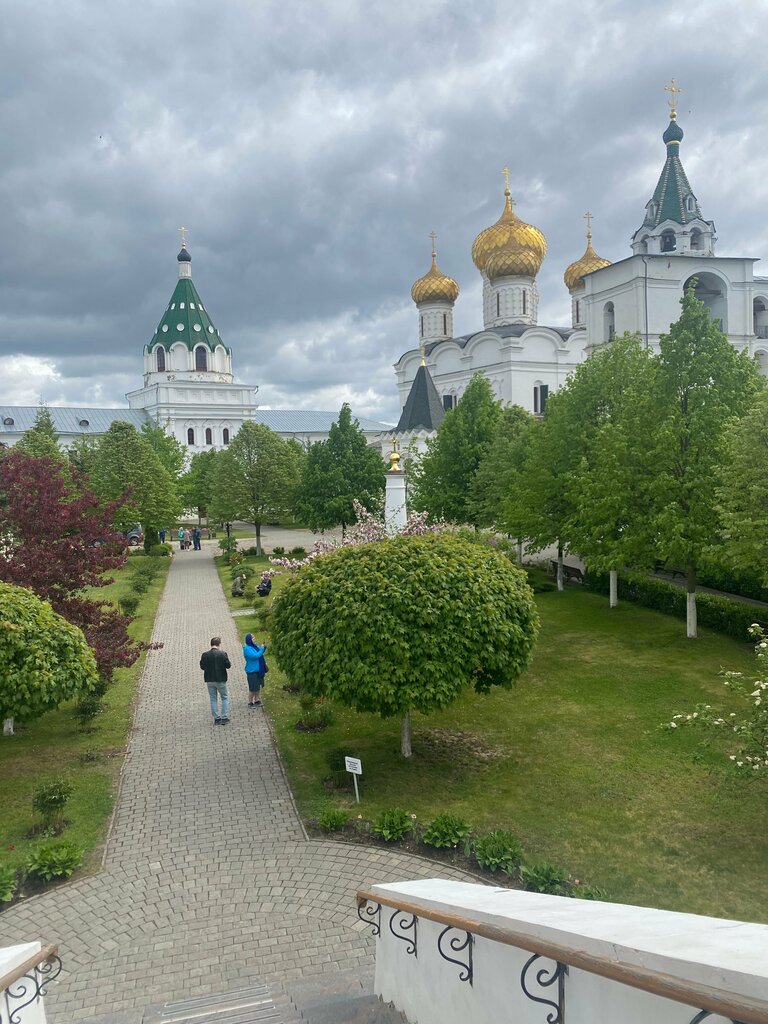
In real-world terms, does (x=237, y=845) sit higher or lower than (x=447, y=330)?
lower

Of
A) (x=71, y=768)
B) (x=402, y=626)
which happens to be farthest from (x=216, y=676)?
(x=402, y=626)

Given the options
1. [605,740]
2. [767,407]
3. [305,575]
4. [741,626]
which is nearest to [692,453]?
[767,407]

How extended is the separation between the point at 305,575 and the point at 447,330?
5134 cm

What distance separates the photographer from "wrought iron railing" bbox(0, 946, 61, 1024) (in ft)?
11.8

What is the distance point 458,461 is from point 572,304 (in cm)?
3448

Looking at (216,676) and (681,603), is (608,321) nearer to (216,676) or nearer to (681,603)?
(681,603)

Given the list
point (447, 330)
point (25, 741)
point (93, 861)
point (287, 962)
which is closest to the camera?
point (287, 962)

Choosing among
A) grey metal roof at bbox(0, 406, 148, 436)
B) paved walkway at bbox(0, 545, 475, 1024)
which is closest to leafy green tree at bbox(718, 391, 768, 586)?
paved walkway at bbox(0, 545, 475, 1024)

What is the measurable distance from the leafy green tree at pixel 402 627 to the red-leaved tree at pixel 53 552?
3.81 meters

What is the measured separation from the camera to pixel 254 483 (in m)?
36.8

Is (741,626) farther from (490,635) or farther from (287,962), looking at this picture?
(287,962)

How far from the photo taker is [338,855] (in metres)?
8.66

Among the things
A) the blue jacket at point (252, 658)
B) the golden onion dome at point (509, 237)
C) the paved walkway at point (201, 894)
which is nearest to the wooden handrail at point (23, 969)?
the paved walkway at point (201, 894)

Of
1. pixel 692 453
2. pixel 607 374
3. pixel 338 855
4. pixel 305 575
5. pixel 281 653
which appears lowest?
pixel 338 855
